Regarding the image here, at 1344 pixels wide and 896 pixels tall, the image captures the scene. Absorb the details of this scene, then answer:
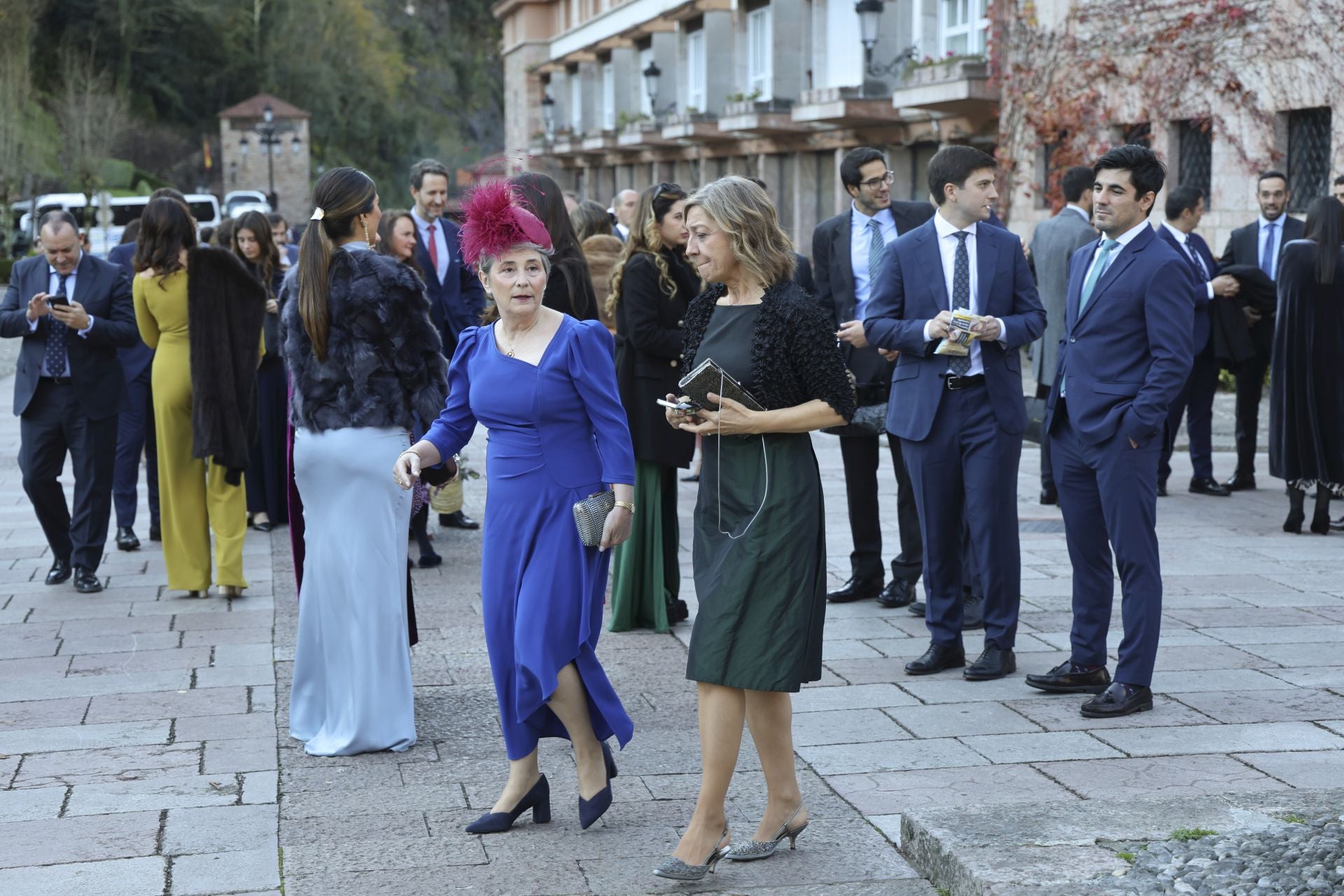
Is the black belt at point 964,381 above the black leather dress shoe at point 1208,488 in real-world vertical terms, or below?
above

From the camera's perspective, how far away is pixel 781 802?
178 inches

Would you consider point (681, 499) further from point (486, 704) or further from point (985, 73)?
point (985, 73)

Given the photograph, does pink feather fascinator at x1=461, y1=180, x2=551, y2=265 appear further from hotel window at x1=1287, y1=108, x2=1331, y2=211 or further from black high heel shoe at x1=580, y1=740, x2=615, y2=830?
hotel window at x1=1287, y1=108, x2=1331, y2=211

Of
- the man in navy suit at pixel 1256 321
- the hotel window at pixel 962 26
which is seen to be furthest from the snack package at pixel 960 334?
the hotel window at pixel 962 26

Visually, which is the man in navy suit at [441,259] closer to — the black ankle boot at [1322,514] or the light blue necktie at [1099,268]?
the light blue necktie at [1099,268]

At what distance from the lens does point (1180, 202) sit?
1107 centimetres

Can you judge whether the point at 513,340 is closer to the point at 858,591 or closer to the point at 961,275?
the point at 961,275

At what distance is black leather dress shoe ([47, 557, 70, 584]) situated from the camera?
347 inches

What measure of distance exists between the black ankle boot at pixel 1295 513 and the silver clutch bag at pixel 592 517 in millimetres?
6372

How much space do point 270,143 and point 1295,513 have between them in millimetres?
49975

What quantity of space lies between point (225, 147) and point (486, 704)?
58543 millimetres

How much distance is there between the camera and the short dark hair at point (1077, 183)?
1021 centimetres

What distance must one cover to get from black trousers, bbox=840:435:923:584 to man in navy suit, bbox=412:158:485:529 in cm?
299

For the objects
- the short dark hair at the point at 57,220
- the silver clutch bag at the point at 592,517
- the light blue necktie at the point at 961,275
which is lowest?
the silver clutch bag at the point at 592,517
